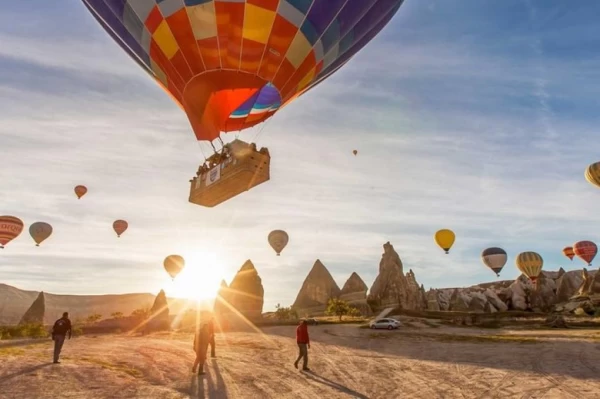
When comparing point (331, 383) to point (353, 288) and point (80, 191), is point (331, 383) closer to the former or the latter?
point (80, 191)

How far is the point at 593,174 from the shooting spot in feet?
134

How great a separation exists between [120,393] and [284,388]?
12.3 ft

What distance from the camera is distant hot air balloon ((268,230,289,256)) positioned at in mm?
44906

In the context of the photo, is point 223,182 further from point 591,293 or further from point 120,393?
point 591,293

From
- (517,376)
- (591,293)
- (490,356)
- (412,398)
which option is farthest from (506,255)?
(412,398)

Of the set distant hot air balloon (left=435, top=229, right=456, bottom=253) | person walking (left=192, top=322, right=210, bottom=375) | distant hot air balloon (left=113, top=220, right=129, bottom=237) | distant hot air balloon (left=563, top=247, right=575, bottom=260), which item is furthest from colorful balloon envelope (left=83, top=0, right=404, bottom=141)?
distant hot air balloon (left=563, top=247, right=575, bottom=260)

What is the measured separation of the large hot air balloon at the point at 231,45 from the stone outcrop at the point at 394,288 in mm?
44067

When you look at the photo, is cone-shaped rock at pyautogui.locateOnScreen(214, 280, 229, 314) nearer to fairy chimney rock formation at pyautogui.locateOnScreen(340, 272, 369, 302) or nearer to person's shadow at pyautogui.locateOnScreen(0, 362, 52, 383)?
fairy chimney rock formation at pyautogui.locateOnScreen(340, 272, 369, 302)

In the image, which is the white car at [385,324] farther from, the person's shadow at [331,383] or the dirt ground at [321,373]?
the person's shadow at [331,383]

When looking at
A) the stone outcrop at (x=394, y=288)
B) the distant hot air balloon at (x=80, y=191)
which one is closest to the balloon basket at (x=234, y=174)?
the distant hot air balloon at (x=80, y=191)

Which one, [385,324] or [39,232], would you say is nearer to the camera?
[385,324]

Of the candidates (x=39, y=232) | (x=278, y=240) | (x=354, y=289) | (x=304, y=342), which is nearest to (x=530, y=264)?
(x=354, y=289)

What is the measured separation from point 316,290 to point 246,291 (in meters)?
17.8

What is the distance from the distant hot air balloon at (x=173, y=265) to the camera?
47500mm
